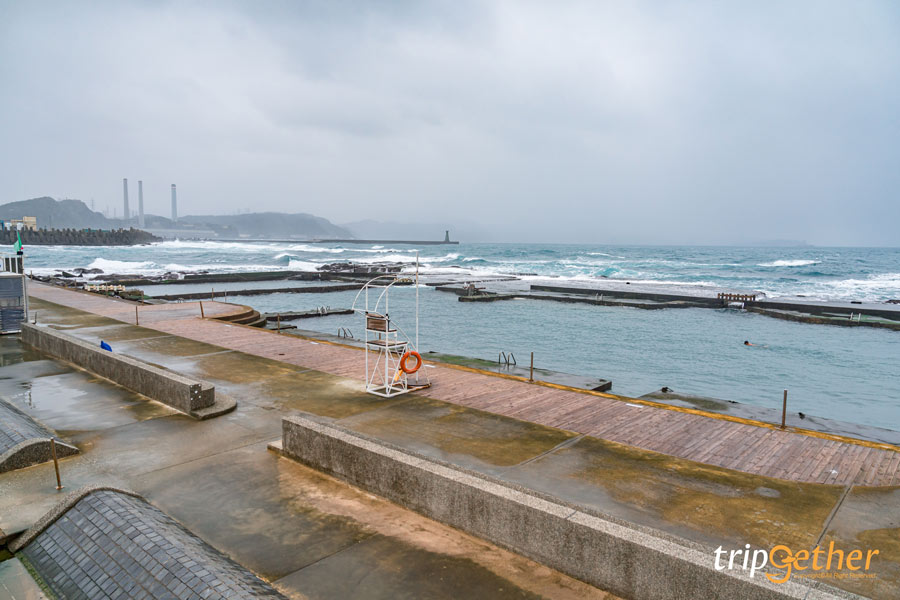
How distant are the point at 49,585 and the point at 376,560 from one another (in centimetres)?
259

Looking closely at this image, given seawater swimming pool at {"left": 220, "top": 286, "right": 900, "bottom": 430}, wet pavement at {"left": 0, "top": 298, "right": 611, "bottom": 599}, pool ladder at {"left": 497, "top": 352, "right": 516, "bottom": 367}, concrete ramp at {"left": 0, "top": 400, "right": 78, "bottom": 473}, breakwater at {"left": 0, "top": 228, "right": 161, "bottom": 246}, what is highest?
breakwater at {"left": 0, "top": 228, "right": 161, "bottom": 246}

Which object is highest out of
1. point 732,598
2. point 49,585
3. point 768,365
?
point 732,598

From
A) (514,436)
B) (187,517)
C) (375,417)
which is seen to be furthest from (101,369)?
(514,436)

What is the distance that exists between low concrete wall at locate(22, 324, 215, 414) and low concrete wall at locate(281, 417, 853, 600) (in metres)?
3.19

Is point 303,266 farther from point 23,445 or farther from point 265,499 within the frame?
point 265,499

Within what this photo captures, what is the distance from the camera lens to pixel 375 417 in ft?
27.8

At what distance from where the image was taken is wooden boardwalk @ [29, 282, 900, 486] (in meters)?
6.83

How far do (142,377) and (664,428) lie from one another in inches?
349

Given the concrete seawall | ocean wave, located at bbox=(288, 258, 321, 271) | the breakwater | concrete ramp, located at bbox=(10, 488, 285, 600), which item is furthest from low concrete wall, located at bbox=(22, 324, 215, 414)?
the breakwater

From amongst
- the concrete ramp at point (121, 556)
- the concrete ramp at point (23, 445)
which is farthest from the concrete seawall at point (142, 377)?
the concrete ramp at point (121, 556)

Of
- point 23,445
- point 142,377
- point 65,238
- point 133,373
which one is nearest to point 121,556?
point 23,445

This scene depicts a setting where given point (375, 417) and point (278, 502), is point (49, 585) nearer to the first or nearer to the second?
point (278, 502)

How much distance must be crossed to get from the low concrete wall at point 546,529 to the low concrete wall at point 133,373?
3195 mm

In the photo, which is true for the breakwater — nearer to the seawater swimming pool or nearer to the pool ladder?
the seawater swimming pool
